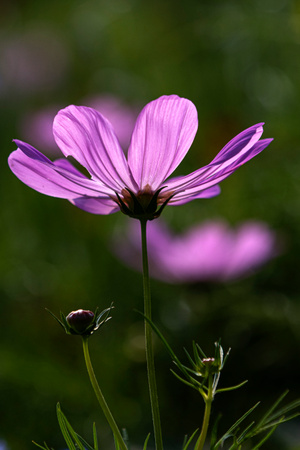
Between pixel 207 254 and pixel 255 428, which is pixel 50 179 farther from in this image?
pixel 207 254

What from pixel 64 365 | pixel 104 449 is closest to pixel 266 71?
pixel 64 365

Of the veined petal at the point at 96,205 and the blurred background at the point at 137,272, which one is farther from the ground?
the veined petal at the point at 96,205

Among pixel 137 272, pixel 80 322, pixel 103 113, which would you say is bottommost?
pixel 137 272

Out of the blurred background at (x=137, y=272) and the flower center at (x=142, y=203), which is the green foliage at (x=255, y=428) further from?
the blurred background at (x=137, y=272)

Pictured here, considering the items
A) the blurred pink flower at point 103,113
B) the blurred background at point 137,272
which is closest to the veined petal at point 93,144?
the blurred background at point 137,272

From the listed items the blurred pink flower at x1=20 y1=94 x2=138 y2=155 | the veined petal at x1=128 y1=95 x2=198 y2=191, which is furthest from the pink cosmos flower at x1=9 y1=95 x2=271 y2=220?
the blurred pink flower at x1=20 y1=94 x2=138 y2=155

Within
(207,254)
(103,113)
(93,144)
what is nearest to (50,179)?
(93,144)
